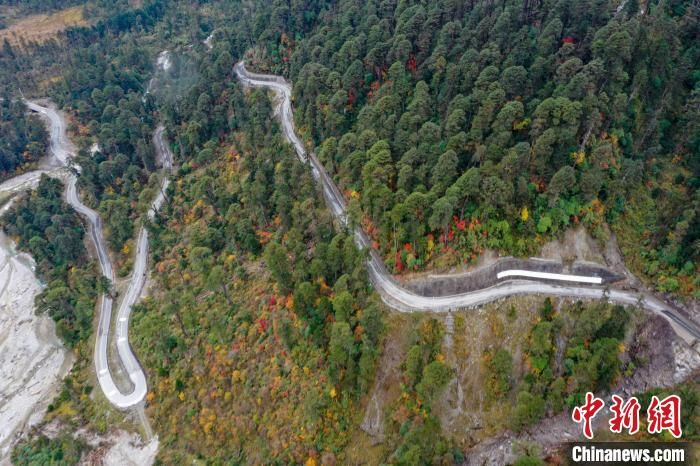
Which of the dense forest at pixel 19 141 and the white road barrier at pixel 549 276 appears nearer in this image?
the white road barrier at pixel 549 276

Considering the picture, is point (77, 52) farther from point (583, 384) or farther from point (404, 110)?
point (583, 384)

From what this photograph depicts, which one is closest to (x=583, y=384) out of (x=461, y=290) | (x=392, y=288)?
(x=461, y=290)

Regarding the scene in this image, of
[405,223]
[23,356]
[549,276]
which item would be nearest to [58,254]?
[23,356]

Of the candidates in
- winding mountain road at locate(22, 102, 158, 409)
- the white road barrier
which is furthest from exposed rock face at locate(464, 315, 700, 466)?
winding mountain road at locate(22, 102, 158, 409)

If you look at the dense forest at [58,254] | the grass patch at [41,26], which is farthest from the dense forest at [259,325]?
the grass patch at [41,26]

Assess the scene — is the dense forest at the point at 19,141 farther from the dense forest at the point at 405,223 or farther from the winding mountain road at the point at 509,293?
the winding mountain road at the point at 509,293

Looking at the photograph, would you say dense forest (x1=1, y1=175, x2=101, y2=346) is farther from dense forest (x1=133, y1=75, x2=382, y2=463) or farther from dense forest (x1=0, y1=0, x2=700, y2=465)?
dense forest (x1=133, y1=75, x2=382, y2=463)
